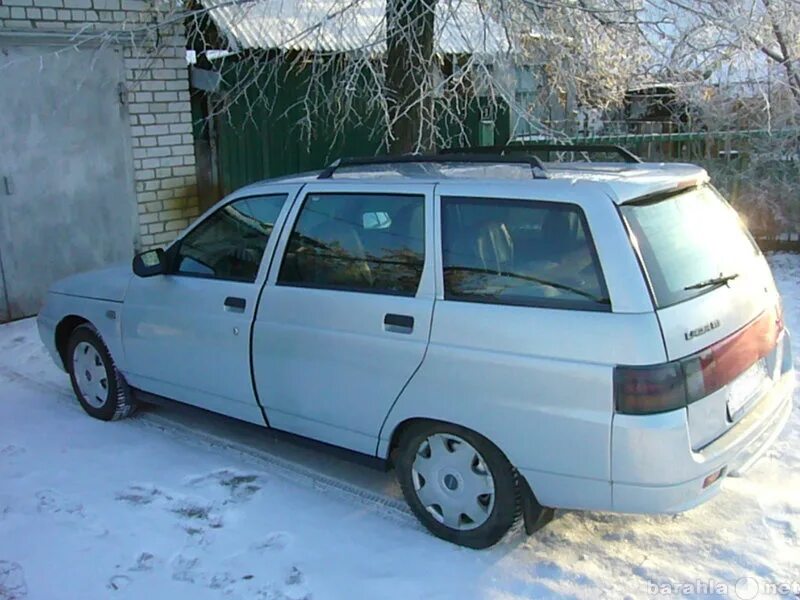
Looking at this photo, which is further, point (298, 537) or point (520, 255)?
point (298, 537)

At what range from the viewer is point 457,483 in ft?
11.7

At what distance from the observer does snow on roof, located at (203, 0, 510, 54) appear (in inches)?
267

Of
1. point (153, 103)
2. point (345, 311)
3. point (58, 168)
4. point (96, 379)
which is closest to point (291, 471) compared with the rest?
point (345, 311)

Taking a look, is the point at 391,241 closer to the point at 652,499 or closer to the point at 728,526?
the point at 652,499

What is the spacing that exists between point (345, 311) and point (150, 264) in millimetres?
1508

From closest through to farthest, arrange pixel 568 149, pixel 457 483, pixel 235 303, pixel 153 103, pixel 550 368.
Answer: pixel 550 368 < pixel 457 483 < pixel 568 149 < pixel 235 303 < pixel 153 103

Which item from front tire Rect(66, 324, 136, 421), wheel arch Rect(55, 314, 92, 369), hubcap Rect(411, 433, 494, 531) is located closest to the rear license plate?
hubcap Rect(411, 433, 494, 531)

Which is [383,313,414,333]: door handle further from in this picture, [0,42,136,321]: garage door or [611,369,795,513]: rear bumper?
[0,42,136,321]: garage door

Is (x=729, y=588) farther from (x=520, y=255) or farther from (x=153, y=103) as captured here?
(x=153, y=103)

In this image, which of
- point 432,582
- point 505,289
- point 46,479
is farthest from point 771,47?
point 46,479

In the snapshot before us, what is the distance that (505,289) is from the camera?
11.0 ft

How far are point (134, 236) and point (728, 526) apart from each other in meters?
6.52

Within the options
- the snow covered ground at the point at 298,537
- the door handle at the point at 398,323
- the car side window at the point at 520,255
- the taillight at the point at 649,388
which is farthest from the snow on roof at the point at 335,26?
the taillight at the point at 649,388

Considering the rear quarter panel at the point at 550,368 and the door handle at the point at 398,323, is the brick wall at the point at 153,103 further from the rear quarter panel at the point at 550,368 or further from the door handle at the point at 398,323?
the rear quarter panel at the point at 550,368
